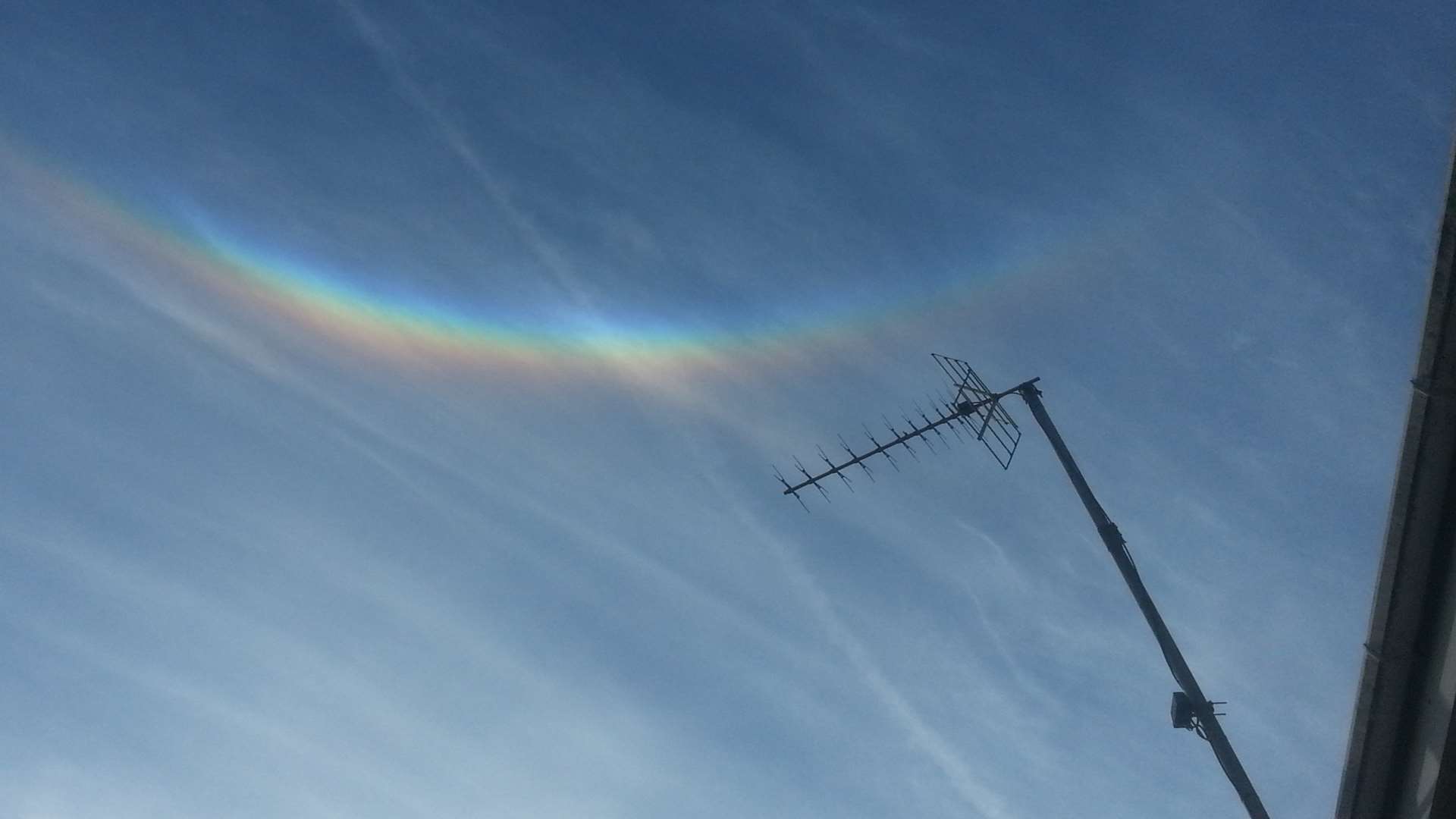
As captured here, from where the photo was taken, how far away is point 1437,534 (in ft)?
43.0

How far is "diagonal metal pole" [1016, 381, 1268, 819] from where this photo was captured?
14664 millimetres

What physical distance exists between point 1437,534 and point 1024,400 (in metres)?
7.28

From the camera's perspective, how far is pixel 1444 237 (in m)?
11.6

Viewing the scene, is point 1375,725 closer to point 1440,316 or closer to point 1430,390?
point 1430,390

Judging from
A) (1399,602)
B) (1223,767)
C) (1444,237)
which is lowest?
(1223,767)

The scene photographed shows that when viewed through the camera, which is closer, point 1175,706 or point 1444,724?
point 1444,724

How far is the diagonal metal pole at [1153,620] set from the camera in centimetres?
1466

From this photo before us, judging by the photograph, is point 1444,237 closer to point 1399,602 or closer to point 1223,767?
point 1399,602

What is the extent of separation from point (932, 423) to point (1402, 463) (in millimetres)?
9143

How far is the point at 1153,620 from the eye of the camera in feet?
53.4

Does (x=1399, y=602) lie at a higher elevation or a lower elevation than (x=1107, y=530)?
lower

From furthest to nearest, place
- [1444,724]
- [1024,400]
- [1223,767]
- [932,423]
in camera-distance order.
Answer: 1. [932,423]
2. [1024,400]
3. [1223,767]
4. [1444,724]

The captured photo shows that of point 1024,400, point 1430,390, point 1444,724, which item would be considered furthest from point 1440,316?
point 1024,400

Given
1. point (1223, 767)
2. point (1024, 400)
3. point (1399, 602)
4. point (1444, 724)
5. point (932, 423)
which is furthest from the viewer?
point (932, 423)
